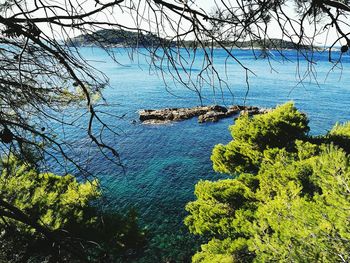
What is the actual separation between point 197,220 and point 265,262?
226 inches

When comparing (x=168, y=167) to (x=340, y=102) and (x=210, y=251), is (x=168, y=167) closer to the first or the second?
(x=210, y=251)

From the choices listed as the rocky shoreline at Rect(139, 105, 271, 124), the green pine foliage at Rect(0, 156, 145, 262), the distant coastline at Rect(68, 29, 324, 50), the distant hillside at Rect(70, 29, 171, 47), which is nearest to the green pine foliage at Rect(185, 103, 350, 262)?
the green pine foliage at Rect(0, 156, 145, 262)

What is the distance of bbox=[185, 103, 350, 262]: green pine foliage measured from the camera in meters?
6.36

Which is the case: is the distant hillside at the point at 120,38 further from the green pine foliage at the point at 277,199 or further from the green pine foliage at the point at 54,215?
the green pine foliage at the point at 54,215

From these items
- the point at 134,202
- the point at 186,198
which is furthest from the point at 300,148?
the point at 134,202

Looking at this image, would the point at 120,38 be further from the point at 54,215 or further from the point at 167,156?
the point at 167,156

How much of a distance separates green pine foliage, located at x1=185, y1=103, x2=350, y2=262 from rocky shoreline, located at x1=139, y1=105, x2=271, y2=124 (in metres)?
21.0

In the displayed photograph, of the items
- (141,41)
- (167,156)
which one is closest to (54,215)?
(141,41)

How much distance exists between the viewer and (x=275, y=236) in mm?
6906

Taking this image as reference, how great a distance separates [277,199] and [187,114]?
93.3ft

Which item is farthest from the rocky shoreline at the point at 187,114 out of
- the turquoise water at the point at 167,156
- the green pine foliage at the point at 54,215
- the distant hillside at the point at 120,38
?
the distant hillside at the point at 120,38

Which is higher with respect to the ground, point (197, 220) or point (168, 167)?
point (197, 220)

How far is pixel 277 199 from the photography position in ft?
29.7

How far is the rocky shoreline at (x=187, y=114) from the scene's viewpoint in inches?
1403
